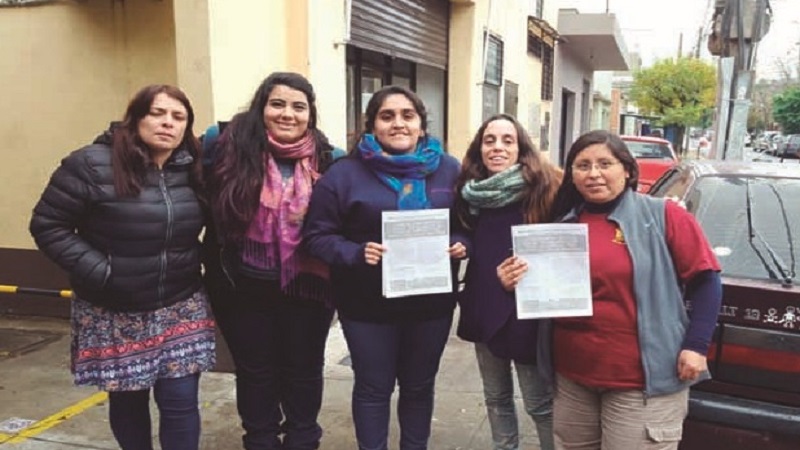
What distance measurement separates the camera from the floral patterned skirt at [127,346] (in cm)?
270

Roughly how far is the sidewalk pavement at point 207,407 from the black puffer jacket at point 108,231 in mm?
1405

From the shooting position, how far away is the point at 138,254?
2627 mm

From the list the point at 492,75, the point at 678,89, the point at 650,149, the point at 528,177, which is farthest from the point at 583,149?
the point at 678,89

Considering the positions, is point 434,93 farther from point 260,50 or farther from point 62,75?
point 62,75

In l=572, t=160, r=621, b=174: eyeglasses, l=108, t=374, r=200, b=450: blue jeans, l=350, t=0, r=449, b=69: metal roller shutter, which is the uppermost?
l=350, t=0, r=449, b=69: metal roller shutter

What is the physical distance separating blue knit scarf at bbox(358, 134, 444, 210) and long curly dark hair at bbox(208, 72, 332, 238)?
39 centimetres

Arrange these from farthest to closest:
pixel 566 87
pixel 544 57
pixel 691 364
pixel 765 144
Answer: pixel 765 144 → pixel 566 87 → pixel 544 57 → pixel 691 364

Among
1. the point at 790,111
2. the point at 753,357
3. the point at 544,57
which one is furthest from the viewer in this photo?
the point at 790,111

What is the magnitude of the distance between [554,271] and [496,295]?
45 cm

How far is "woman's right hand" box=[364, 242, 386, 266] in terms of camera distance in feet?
8.75

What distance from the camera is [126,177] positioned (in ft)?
8.51

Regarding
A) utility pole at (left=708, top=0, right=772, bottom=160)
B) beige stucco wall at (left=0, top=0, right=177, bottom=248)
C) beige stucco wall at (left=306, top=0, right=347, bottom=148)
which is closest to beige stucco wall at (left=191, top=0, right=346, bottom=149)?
beige stucco wall at (left=306, top=0, right=347, bottom=148)

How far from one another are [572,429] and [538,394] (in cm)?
41

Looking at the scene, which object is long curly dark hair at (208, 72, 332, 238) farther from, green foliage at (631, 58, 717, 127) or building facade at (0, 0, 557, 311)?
green foliage at (631, 58, 717, 127)
